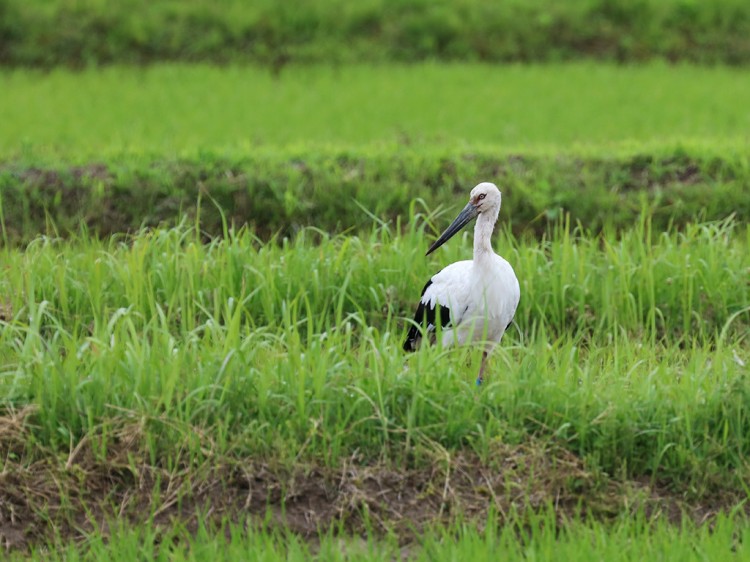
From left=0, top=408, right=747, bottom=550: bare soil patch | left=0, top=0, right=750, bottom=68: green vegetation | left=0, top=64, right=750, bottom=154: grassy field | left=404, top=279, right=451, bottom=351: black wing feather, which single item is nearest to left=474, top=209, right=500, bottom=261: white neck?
left=404, top=279, right=451, bottom=351: black wing feather

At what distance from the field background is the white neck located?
432 mm

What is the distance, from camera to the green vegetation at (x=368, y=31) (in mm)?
13086

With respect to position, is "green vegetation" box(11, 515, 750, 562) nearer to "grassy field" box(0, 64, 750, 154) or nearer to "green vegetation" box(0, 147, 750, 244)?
"green vegetation" box(0, 147, 750, 244)

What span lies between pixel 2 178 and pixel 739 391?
5468 millimetres

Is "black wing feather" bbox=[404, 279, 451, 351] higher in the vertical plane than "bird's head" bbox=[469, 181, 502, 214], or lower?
lower

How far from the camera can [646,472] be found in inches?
175

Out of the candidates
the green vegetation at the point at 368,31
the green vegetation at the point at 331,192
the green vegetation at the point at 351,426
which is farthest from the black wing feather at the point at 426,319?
the green vegetation at the point at 368,31

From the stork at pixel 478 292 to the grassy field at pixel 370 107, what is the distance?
384 centimetres

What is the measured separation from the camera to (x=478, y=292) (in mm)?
4953

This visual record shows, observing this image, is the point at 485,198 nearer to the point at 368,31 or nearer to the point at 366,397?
the point at 366,397

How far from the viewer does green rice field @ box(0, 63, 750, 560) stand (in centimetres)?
416

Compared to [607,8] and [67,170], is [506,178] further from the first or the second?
[607,8]

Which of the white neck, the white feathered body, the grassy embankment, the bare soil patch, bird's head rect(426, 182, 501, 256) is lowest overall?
the bare soil patch

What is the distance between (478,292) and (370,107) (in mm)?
6364
